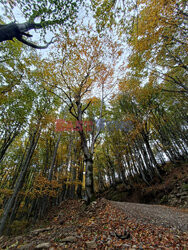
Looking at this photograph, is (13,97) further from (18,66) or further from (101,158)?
(101,158)

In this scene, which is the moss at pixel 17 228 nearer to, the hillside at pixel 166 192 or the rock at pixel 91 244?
the rock at pixel 91 244

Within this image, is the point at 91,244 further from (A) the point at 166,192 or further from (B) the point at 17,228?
(B) the point at 17,228

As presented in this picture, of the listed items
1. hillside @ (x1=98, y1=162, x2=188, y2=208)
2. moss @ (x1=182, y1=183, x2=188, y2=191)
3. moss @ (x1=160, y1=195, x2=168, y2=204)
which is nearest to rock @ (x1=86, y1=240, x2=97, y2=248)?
hillside @ (x1=98, y1=162, x2=188, y2=208)

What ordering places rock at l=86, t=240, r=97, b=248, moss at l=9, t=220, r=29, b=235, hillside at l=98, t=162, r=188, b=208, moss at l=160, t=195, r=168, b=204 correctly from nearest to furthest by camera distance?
rock at l=86, t=240, r=97, b=248 → moss at l=9, t=220, r=29, b=235 → hillside at l=98, t=162, r=188, b=208 → moss at l=160, t=195, r=168, b=204

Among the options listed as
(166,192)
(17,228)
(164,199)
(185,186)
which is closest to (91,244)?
(185,186)

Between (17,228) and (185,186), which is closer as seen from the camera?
(185,186)

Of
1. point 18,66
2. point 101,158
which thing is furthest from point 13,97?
point 101,158

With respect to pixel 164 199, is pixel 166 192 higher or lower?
higher

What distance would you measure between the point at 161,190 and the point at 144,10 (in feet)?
46.7

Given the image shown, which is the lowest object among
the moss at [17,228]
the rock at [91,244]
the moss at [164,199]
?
the moss at [17,228]

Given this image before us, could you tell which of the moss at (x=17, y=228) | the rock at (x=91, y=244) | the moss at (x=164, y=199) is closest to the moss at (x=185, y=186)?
the moss at (x=164, y=199)

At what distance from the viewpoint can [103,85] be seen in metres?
8.10

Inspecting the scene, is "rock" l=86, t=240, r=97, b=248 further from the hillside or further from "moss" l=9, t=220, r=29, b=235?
the hillside

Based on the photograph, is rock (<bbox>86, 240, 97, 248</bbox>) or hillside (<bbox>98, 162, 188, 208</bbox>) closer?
rock (<bbox>86, 240, 97, 248</bbox>)
